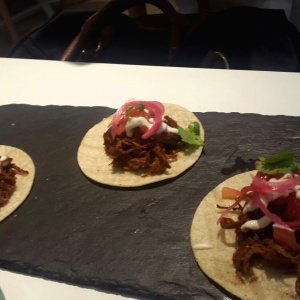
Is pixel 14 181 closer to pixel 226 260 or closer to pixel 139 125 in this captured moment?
pixel 139 125

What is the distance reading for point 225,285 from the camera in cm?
172

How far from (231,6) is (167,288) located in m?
3.29

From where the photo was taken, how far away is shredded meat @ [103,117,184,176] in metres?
2.36

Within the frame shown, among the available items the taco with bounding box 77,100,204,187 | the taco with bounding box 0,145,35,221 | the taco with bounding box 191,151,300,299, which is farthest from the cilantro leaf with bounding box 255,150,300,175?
the taco with bounding box 0,145,35,221

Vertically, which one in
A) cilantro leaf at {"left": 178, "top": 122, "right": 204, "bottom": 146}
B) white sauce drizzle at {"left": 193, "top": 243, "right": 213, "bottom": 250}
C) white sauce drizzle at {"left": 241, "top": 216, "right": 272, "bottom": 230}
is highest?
white sauce drizzle at {"left": 241, "top": 216, "right": 272, "bottom": 230}

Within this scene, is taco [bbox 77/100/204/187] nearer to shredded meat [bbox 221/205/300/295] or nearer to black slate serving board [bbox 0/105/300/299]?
black slate serving board [bbox 0/105/300/299]

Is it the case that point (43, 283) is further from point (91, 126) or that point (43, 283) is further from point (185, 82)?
point (185, 82)

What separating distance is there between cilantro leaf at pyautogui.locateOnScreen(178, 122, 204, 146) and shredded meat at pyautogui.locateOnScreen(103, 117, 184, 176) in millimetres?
41

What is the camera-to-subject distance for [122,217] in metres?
2.18

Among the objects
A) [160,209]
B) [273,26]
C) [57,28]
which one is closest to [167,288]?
[160,209]

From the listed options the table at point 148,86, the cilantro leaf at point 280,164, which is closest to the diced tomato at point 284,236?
the cilantro leaf at point 280,164

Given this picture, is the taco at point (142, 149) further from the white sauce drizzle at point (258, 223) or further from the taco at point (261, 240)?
the white sauce drizzle at point (258, 223)

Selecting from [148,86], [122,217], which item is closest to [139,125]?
[122,217]

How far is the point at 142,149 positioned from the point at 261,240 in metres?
0.88
